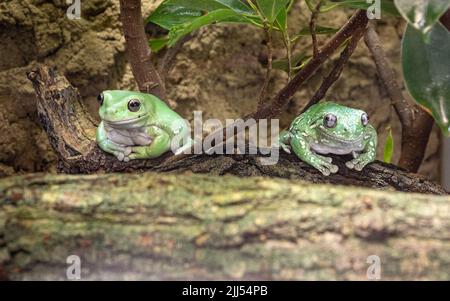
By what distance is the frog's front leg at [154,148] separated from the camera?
62.8 inches

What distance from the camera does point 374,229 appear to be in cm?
93

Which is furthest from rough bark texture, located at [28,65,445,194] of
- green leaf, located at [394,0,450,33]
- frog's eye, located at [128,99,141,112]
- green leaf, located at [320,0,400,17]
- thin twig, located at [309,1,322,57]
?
green leaf, located at [394,0,450,33]

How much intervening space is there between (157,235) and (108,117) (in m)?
0.71

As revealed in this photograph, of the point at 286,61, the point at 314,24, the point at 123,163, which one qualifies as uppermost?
the point at 314,24

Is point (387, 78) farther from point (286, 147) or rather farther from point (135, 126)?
point (135, 126)

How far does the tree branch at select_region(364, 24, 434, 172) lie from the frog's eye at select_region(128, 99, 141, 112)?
2.75 feet

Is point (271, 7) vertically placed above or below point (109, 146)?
above

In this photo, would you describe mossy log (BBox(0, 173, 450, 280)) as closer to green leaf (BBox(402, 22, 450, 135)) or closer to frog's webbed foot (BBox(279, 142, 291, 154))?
green leaf (BBox(402, 22, 450, 135))

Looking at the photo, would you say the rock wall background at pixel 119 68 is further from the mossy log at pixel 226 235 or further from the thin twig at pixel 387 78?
the mossy log at pixel 226 235

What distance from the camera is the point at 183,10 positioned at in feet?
5.37

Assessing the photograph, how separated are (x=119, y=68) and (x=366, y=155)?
99cm

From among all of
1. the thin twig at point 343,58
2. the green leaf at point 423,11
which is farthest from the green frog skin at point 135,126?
the green leaf at point 423,11

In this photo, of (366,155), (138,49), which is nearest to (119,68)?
(138,49)

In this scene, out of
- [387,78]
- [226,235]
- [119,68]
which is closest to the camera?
[226,235]
